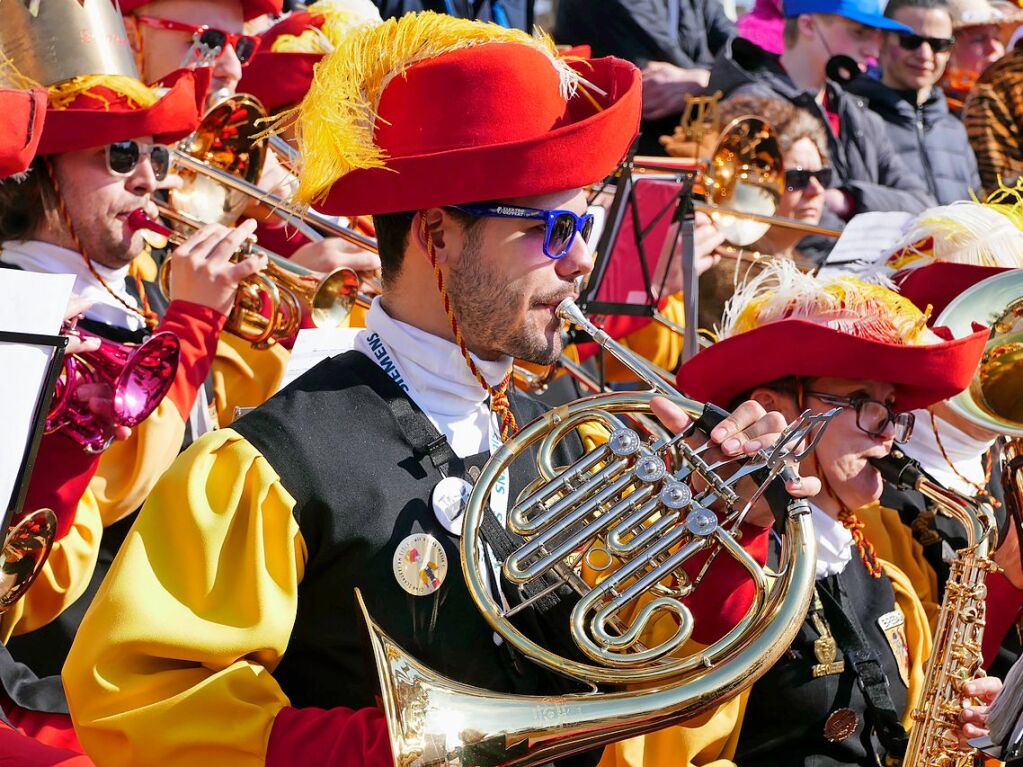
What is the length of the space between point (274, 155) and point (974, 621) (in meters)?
2.98

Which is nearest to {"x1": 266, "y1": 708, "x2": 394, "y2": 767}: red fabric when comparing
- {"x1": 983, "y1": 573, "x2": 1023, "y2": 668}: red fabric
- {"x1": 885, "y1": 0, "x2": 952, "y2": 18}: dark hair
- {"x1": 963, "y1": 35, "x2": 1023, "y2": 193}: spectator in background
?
{"x1": 983, "y1": 573, "x2": 1023, "y2": 668}: red fabric

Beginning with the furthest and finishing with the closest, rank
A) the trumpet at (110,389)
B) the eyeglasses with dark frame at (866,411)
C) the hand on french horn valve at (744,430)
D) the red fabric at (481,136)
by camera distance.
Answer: the eyeglasses with dark frame at (866,411)
the trumpet at (110,389)
the red fabric at (481,136)
the hand on french horn valve at (744,430)

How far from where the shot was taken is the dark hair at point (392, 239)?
3.21 meters

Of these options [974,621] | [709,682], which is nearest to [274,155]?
[974,621]

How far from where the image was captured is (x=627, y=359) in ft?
10.3

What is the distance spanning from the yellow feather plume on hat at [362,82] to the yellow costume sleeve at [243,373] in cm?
167

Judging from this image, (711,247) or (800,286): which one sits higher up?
(800,286)

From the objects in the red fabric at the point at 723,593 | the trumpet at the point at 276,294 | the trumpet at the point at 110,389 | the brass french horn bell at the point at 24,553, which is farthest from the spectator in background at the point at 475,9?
the red fabric at the point at 723,593

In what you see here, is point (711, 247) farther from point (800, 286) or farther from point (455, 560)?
point (455, 560)

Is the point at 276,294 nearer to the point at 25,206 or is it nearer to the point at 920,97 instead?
the point at 25,206

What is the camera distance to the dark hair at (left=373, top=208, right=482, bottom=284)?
321 centimetres

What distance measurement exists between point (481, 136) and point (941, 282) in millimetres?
2232

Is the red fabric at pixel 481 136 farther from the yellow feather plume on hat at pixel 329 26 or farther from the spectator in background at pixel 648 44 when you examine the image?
the spectator in background at pixel 648 44

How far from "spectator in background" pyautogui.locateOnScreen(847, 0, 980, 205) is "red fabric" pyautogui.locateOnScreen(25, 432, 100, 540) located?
209 inches
